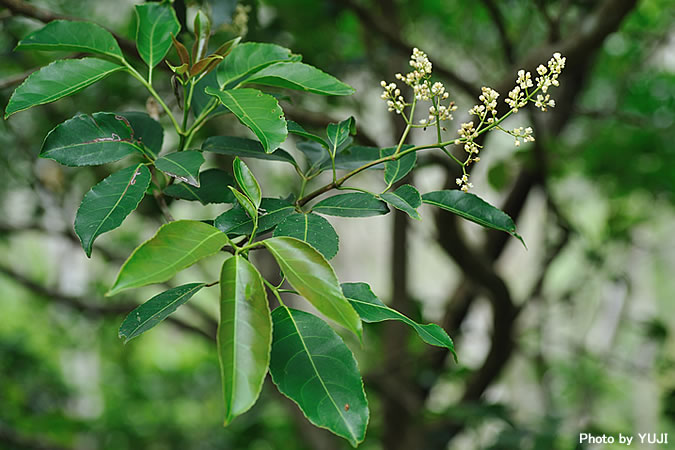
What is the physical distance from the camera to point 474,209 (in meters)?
0.49

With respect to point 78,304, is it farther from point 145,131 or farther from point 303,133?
point 303,133

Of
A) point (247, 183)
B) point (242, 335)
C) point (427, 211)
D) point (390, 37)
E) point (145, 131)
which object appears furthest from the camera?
point (427, 211)

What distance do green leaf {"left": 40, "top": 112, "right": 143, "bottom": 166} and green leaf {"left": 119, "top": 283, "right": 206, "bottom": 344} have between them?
133 mm

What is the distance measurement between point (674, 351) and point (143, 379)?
14.3 ft

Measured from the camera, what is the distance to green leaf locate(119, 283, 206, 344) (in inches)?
16.8

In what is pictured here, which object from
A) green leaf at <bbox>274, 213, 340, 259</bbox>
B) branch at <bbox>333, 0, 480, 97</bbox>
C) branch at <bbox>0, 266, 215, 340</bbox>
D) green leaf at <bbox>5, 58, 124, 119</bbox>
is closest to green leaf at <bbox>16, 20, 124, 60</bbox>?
green leaf at <bbox>5, 58, 124, 119</bbox>

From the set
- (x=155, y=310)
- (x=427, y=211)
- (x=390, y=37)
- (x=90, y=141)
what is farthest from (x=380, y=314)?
(x=427, y=211)

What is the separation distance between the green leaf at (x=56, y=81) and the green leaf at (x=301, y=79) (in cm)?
13

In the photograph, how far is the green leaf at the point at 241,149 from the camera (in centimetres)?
55

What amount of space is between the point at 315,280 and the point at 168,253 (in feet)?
0.32

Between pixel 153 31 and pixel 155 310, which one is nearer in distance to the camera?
pixel 155 310

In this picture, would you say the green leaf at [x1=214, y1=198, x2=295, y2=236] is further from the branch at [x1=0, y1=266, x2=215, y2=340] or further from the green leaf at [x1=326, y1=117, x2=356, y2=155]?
the branch at [x1=0, y1=266, x2=215, y2=340]

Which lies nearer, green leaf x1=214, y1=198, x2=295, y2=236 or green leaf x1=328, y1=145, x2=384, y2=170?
green leaf x1=214, y1=198, x2=295, y2=236

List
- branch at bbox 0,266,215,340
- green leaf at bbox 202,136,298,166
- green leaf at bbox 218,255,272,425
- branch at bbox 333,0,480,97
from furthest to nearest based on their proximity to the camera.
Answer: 1. branch at bbox 0,266,215,340
2. branch at bbox 333,0,480,97
3. green leaf at bbox 202,136,298,166
4. green leaf at bbox 218,255,272,425
